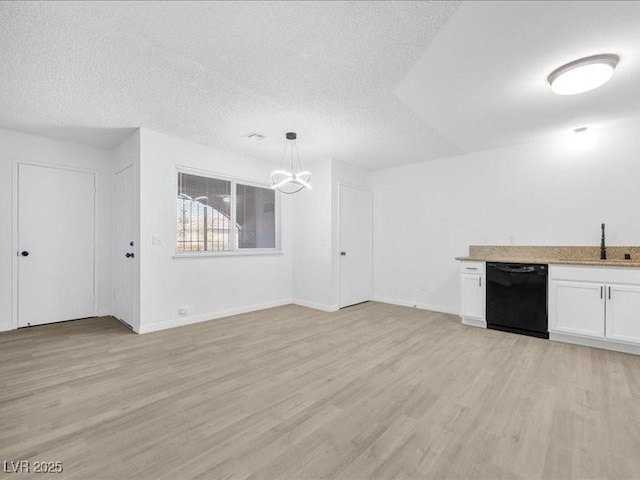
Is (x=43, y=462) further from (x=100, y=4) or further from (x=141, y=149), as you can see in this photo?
(x=141, y=149)

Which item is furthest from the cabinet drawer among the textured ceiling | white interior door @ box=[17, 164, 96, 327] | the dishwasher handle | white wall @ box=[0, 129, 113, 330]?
white interior door @ box=[17, 164, 96, 327]

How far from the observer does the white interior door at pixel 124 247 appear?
411 cm

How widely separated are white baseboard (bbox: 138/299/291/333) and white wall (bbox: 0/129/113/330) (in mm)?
1482

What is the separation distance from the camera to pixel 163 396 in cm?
230

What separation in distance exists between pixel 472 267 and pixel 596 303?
131 cm

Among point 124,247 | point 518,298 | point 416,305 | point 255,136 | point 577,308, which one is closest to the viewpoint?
point 577,308

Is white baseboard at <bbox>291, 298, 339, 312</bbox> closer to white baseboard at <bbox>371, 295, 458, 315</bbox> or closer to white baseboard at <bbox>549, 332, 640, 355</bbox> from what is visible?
white baseboard at <bbox>371, 295, 458, 315</bbox>

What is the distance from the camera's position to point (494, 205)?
4660mm

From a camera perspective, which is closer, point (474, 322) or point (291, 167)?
point (474, 322)

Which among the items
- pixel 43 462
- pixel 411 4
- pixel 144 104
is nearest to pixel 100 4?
pixel 144 104

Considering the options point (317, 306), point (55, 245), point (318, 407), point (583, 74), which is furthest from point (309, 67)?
point (55, 245)

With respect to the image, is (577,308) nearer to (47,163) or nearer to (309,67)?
(309,67)

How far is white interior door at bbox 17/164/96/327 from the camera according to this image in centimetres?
414

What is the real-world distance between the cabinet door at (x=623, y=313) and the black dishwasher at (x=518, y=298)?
567mm
